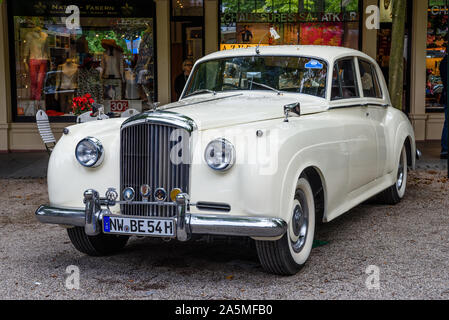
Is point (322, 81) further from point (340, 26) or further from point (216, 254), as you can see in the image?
point (340, 26)

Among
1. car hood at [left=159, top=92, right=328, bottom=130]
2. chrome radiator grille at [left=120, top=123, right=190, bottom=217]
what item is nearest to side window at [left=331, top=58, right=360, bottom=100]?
car hood at [left=159, top=92, right=328, bottom=130]

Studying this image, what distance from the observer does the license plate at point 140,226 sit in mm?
4332

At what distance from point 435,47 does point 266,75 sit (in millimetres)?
8516

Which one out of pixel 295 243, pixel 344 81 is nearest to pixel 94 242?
pixel 295 243

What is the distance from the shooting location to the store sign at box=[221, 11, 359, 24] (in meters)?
12.8

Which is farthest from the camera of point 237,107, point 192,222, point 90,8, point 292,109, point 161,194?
point 90,8

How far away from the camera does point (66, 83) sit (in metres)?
12.8

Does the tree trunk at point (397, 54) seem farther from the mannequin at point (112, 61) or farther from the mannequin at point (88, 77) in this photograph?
the mannequin at point (88, 77)

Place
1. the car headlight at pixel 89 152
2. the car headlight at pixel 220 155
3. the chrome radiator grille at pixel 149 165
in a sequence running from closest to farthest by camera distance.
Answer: the car headlight at pixel 220 155, the chrome radiator grille at pixel 149 165, the car headlight at pixel 89 152

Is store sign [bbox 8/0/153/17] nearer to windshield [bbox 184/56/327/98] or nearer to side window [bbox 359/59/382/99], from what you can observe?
side window [bbox 359/59/382/99]

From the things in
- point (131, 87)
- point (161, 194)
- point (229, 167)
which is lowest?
point (161, 194)

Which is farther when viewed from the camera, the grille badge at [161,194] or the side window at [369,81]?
the side window at [369,81]

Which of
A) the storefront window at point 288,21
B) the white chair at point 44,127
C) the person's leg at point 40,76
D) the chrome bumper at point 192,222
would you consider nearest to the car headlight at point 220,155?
the chrome bumper at point 192,222

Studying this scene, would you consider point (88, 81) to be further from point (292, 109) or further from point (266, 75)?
point (292, 109)
